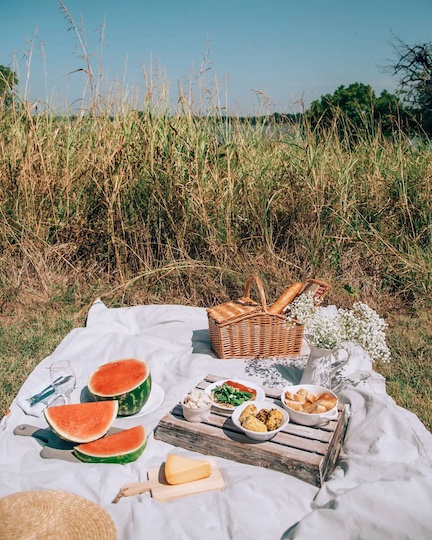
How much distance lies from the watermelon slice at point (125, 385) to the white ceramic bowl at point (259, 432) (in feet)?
1.86

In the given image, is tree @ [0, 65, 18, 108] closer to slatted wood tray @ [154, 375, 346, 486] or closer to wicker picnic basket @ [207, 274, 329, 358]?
wicker picnic basket @ [207, 274, 329, 358]

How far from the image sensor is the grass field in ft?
15.1

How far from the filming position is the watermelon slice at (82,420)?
2393 millimetres

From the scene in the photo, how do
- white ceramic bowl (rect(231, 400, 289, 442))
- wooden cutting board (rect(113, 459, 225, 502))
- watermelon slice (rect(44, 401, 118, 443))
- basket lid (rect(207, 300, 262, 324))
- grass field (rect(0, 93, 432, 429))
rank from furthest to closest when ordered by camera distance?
grass field (rect(0, 93, 432, 429)), basket lid (rect(207, 300, 262, 324)), watermelon slice (rect(44, 401, 118, 443)), white ceramic bowl (rect(231, 400, 289, 442)), wooden cutting board (rect(113, 459, 225, 502))

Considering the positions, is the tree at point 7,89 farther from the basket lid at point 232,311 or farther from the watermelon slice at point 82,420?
the watermelon slice at point 82,420

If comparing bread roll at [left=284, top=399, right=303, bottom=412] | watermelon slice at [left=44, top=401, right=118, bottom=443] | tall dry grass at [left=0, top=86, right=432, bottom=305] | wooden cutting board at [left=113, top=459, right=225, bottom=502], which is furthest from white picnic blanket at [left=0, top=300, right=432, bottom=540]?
tall dry grass at [left=0, top=86, right=432, bottom=305]

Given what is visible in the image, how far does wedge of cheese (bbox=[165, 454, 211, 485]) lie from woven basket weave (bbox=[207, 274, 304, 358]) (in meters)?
1.25

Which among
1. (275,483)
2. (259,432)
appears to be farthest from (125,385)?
(275,483)

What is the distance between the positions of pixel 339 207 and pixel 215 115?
5.22ft

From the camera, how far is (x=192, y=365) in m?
3.31

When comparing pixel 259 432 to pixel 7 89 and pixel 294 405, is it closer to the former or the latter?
pixel 294 405

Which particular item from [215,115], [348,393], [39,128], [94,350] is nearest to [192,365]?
[94,350]

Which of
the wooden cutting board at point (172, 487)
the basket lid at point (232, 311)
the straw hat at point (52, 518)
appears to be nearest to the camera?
the straw hat at point (52, 518)

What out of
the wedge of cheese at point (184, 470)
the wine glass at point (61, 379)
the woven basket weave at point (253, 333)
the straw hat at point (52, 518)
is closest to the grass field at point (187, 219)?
the woven basket weave at point (253, 333)
